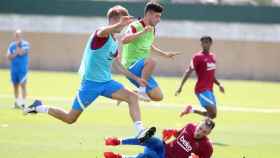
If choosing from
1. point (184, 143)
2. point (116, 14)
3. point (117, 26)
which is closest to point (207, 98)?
point (116, 14)

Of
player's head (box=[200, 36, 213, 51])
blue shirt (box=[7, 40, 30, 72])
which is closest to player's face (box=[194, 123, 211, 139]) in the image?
player's head (box=[200, 36, 213, 51])

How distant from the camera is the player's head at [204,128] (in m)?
12.6

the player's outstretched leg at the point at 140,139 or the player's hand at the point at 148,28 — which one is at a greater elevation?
the player's hand at the point at 148,28

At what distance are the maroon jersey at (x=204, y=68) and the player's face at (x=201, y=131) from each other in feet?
22.5

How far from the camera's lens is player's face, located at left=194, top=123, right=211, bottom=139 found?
12633 millimetres

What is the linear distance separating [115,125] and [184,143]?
7568 mm

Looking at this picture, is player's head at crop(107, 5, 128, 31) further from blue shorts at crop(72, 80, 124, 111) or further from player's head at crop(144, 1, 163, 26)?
player's head at crop(144, 1, 163, 26)

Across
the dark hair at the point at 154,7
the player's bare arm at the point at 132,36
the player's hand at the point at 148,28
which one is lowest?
the player's bare arm at the point at 132,36

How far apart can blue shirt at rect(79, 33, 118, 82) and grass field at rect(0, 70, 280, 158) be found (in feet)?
4.75

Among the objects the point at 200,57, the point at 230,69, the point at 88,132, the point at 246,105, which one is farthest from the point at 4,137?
the point at 230,69

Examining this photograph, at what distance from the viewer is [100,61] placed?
1430 cm

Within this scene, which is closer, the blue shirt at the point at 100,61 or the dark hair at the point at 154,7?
the blue shirt at the point at 100,61

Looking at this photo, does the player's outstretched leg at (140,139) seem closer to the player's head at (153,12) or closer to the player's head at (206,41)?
the player's head at (153,12)

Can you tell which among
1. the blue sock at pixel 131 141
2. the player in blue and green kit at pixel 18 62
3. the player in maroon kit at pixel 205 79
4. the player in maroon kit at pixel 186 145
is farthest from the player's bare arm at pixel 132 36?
the player in blue and green kit at pixel 18 62
